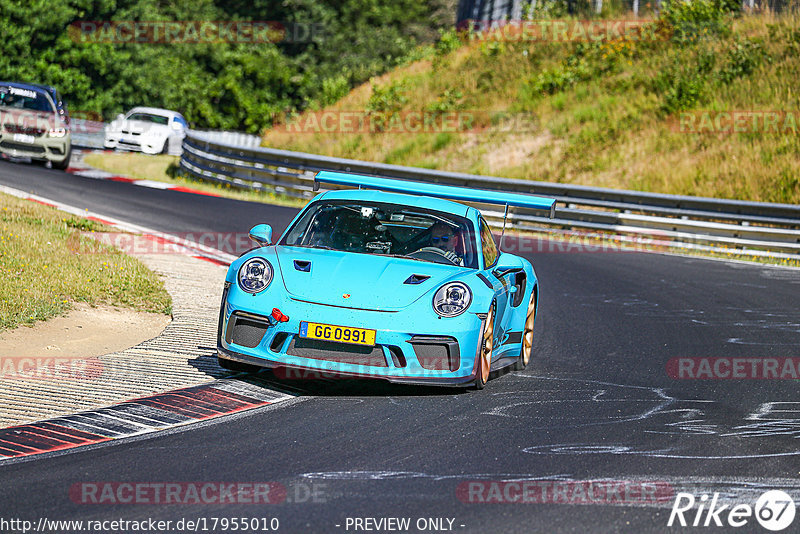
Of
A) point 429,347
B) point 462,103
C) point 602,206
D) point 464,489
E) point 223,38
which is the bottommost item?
point 464,489

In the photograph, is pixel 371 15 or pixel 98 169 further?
→ pixel 371 15

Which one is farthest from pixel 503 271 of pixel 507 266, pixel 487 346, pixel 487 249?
pixel 487 346

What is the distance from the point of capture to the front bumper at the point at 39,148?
23.5 metres

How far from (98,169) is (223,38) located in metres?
25.3

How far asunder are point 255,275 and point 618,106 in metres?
23.5

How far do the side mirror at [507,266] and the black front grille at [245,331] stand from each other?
1.91 m

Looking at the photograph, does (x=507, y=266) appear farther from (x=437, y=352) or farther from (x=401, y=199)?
(x=437, y=352)

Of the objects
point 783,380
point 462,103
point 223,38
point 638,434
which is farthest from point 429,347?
point 223,38

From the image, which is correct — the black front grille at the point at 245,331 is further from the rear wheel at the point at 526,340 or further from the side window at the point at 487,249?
the rear wheel at the point at 526,340

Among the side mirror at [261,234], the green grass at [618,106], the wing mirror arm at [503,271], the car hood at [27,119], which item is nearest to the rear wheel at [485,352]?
the wing mirror arm at [503,271]

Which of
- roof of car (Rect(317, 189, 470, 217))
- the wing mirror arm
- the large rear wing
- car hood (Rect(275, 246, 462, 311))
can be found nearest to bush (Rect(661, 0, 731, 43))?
the large rear wing

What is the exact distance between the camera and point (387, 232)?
8.37 meters

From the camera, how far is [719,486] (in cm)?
544

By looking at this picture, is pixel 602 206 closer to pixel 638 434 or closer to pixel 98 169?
pixel 98 169
